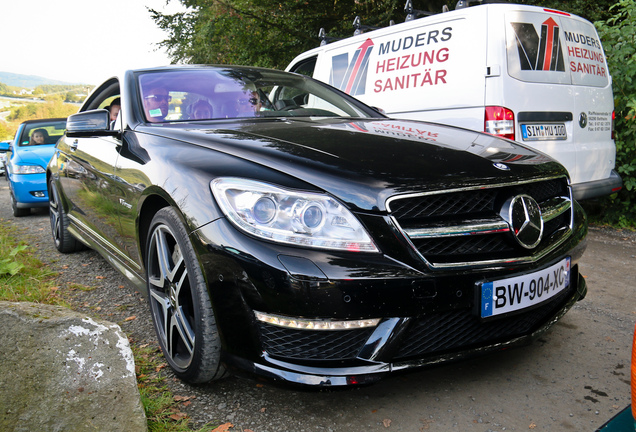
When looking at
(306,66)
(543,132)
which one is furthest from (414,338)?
(306,66)

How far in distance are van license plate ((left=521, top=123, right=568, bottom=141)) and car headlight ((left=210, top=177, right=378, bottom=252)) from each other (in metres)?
3.07

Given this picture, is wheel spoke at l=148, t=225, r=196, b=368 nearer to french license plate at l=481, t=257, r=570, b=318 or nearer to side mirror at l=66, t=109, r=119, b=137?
side mirror at l=66, t=109, r=119, b=137

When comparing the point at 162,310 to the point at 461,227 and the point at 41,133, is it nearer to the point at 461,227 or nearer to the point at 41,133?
the point at 461,227

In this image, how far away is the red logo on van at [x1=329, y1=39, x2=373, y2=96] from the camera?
5801 millimetres

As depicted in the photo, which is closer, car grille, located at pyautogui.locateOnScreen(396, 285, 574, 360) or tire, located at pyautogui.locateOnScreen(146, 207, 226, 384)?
car grille, located at pyautogui.locateOnScreen(396, 285, 574, 360)

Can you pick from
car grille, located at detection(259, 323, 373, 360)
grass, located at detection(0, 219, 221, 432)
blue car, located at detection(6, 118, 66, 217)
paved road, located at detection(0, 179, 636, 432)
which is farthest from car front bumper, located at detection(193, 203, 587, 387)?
blue car, located at detection(6, 118, 66, 217)

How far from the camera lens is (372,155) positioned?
2092mm

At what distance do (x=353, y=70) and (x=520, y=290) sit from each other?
4.49m

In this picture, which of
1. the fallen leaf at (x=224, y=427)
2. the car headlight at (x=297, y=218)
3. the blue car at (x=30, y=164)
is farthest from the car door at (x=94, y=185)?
the blue car at (x=30, y=164)

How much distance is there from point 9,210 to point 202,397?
820cm

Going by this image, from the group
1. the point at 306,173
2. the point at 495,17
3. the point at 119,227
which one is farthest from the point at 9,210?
the point at 306,173

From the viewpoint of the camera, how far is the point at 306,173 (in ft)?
6.29

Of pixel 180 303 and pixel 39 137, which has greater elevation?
pixel 39 137

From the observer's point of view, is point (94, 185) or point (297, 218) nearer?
point (297, 218)
